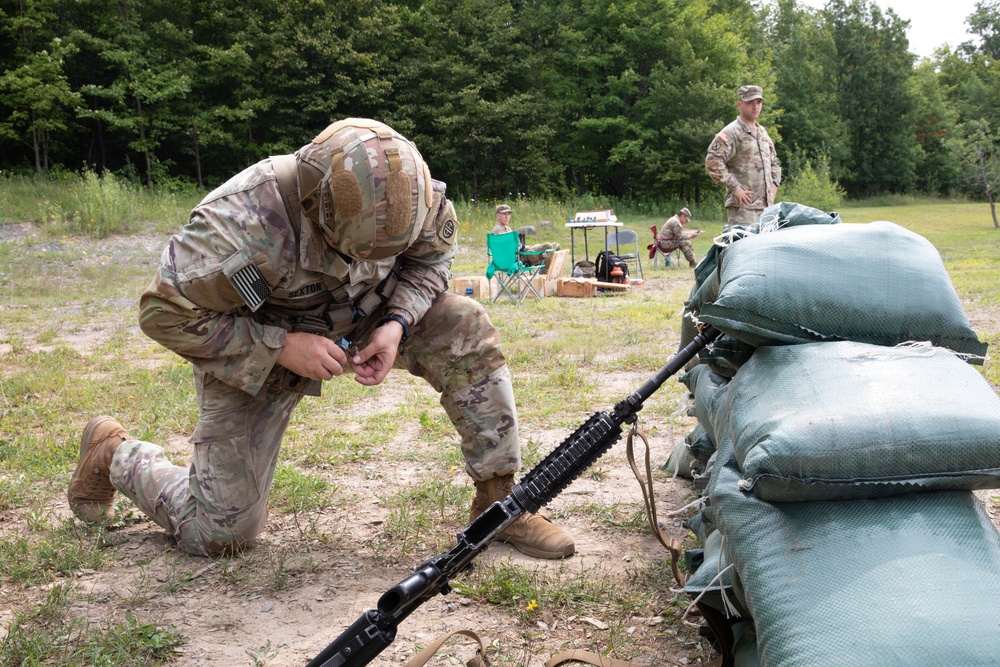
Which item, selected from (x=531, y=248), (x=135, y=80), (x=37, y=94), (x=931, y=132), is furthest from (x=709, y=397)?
(x=931, y=132)

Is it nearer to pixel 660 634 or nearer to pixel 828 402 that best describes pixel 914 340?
pixel 828 402

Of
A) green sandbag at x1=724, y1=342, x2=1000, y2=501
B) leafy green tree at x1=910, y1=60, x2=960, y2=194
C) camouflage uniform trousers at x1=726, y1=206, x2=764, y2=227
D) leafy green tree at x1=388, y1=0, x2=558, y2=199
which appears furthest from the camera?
leafy green tree at x1=910, y1=60, x2=960, y2=194

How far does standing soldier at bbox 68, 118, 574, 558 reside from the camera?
2.46m

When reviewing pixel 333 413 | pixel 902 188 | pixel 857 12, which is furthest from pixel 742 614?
pixel 857 12

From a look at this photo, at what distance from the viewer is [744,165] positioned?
8.35 meters

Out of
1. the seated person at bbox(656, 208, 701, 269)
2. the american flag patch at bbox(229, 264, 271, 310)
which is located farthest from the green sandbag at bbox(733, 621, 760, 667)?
the seated person at bbox(656, 208, 701, 269)

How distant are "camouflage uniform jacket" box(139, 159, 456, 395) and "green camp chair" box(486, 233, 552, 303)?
295 inches

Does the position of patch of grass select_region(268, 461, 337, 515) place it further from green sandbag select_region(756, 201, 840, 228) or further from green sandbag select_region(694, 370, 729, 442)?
green sandbag select_region(756, 201, 840, 228)

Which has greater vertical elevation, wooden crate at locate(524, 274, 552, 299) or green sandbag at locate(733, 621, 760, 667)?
green sandbag at locate(733, 621, 760, 667)

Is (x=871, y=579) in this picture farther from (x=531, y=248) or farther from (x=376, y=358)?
(x=531, y=248)

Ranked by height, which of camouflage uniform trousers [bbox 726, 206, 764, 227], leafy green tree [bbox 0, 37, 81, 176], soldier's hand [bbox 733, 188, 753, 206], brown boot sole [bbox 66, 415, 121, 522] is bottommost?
brown boot sole [bbox 66, 415, 121, 522]

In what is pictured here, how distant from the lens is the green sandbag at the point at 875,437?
63.7 inches

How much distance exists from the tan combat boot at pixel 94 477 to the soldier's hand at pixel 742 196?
262 inches

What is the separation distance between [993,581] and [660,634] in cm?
103
